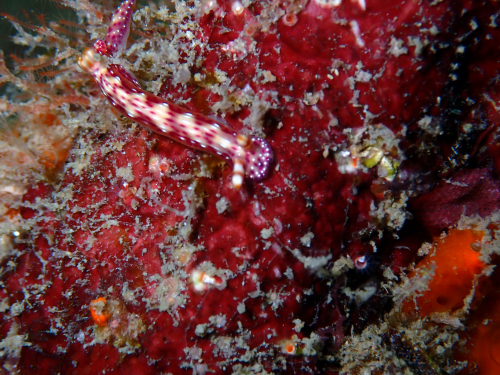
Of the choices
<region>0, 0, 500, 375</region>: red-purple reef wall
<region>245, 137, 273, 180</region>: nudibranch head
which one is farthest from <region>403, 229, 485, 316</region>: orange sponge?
<region>245, 137, 273, 180</region>: nudibranch head

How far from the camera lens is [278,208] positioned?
252 cm

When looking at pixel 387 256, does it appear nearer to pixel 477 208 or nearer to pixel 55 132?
pixel 477 208

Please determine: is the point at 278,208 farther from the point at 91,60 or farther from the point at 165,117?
the point at 91,60

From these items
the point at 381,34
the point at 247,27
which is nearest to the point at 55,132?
the point at 247,27

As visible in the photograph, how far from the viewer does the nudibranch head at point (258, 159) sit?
2.45 m

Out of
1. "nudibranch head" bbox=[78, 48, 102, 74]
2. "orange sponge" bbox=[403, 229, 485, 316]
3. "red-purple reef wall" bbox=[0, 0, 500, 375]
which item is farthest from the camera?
"nudibranch head" bbox=[78, 48, 102, 74]

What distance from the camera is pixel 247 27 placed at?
8.37 feet

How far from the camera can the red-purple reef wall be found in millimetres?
2416

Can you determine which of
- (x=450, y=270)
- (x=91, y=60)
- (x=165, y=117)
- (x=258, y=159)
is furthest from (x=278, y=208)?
(x=91, y=60)

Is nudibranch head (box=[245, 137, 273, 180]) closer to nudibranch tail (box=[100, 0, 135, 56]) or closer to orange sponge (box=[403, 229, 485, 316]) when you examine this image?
nudibranch tail (box=[100, 0, 135, 56])

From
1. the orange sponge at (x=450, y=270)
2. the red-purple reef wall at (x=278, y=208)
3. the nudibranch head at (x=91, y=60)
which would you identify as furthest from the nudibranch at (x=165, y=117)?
the orange sponge at (x=450, y=270)

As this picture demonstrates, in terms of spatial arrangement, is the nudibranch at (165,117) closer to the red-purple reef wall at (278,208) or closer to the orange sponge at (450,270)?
the red-purple reef wall at (278,208)

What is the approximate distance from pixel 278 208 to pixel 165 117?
1451 mm

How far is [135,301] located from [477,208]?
151 inches
